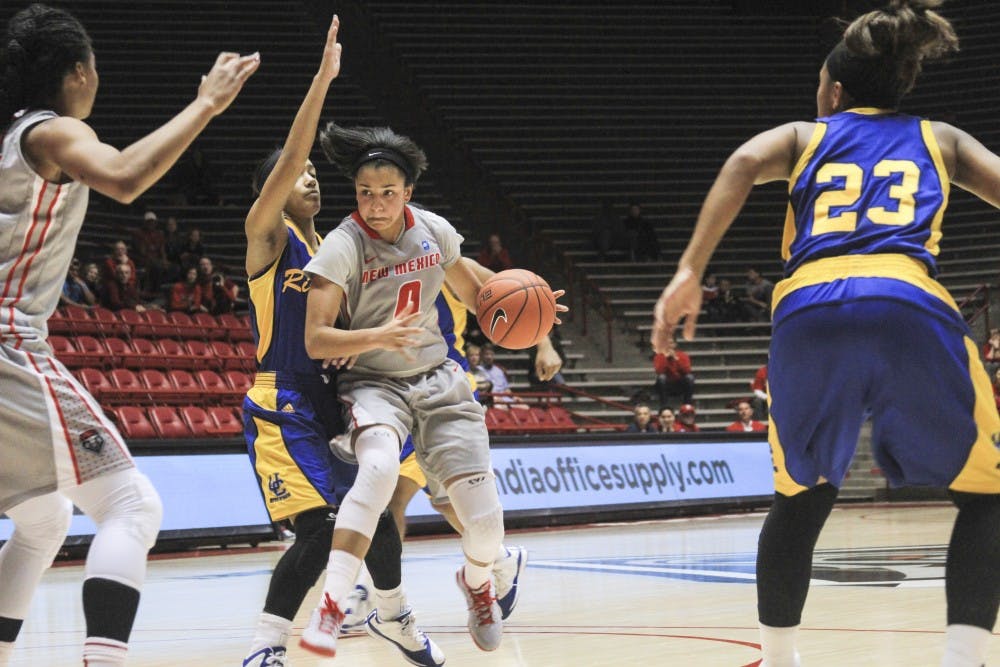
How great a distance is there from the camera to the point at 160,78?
22.0 m

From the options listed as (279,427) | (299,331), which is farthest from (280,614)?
(299,331)

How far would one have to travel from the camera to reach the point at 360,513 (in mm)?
4008

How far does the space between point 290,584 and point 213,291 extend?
1171 centimetres

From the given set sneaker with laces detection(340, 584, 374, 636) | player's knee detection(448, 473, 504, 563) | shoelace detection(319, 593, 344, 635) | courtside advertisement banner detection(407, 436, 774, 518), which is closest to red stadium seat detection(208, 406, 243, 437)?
courtside advertisement banner detection(407, 436, 774, 518)

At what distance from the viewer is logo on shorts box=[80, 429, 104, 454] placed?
10.1ft

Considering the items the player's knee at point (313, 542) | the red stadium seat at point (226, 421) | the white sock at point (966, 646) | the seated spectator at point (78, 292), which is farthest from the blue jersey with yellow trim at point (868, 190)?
the seated spectator at point (78, 292)

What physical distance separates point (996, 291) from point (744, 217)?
15.9ft

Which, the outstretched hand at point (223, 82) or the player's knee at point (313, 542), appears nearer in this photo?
the outstretched hand at point (223, 82)

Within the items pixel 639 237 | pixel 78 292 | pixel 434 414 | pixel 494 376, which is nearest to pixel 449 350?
pixel 434 414

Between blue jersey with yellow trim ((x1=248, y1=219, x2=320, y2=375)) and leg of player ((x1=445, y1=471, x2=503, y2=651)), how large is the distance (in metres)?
0.65

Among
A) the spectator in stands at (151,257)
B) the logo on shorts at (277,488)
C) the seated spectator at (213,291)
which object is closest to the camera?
the logo on shorts at (277,488)

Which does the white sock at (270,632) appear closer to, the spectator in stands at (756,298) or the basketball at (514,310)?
the basketball at (514,310)

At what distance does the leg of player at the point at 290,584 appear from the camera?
158 inches

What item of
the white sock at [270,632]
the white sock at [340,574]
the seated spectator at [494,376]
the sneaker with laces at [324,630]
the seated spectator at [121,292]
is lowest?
the seated spectator at [494,376]
